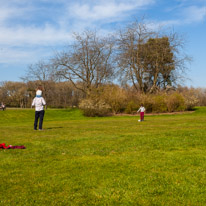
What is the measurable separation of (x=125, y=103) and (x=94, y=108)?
490cm

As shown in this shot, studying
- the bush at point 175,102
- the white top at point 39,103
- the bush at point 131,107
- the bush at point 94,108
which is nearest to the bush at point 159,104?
the bush at point 175,102

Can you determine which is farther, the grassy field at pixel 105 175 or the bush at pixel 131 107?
the bush at pixel 131 107

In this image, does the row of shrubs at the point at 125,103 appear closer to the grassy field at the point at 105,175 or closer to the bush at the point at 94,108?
the bush at the point at 94,108

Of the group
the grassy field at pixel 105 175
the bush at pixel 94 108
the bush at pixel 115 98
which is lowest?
the grassy field at pixel 105 175

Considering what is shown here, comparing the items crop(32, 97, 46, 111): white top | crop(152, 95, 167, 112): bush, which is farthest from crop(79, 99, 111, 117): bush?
crop(32, 97, 46, 111): white top

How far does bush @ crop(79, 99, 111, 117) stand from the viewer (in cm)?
3469

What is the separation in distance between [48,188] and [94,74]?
41466 mm

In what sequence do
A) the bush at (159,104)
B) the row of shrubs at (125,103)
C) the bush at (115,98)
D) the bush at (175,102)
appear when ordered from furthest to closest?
the bush at (175,102) → the bush at (159,104) → the bush at (115,98) → the row of shrubs at (125,103)

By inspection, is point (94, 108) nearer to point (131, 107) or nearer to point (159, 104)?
point (131, 107)

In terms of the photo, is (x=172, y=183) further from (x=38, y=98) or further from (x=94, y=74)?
(x=94, y=74)

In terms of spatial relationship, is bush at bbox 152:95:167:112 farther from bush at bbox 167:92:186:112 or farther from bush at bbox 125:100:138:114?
bush at bbox 125:100:138:114

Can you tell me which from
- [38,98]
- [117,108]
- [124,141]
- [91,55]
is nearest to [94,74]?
[91,55]

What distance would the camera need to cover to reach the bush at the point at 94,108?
1366 inches

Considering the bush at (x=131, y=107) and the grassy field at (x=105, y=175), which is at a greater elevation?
the bush at (x=131, y=107)
